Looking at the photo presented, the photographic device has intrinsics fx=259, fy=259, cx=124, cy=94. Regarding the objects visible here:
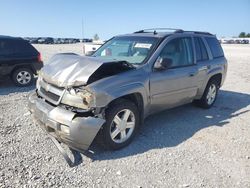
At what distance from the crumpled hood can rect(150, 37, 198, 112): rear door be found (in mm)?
1158

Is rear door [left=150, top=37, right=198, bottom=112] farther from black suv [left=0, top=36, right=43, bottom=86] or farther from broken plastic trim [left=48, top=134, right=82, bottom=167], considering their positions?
black suv [left=0, top=36, right=43, bottom=86]

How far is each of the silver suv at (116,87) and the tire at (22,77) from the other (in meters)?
4.02

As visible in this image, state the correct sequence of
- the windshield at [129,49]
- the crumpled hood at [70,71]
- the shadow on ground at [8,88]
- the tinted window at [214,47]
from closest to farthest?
the crumpled hood at [70,71]
the windshield at [129,49]
the tinted window at [214,47]
the shadow on ground at [8,88]

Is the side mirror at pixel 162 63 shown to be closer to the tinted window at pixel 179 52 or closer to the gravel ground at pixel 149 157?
the tinted window at pixel 179 52

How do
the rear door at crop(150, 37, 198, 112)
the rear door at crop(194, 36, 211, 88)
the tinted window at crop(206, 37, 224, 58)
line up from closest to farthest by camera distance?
the rear door at crop(150, 37, 198, 112) < the rear door at crop(194, 36, 211, 88) < the tinted window at crop(206, 37, 224, 58)

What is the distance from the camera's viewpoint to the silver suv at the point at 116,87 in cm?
363

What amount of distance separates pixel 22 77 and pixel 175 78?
569cm

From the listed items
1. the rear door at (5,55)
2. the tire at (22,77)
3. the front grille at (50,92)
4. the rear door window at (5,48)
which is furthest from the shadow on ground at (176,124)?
the rear door window at (5,48)

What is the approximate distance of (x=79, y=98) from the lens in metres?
3.64

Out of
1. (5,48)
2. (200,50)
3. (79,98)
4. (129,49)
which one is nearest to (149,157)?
(79,98)

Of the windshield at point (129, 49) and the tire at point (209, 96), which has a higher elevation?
the windshield at point (129, 49)

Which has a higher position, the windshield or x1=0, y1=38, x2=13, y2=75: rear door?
the windshield

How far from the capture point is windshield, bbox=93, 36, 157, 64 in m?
4.75

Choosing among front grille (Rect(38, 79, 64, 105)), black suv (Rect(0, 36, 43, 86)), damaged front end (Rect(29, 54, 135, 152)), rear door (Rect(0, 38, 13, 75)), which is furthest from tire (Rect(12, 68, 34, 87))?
damaged front end (Rect(29, 54, 135, 152))
